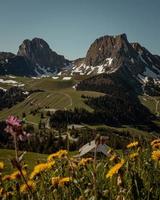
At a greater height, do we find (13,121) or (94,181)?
(13,121)

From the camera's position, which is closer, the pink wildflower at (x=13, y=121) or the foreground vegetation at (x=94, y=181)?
the pink wildflower at (x=13, y=121)

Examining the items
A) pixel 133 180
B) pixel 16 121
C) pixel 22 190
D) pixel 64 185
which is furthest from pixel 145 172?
pixel 16 121

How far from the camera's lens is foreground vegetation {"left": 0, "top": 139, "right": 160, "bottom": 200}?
3588 mm

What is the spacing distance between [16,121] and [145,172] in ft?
7.20

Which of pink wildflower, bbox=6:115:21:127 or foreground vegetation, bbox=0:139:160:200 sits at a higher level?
pink wildflower, bbox=6:115:21:127

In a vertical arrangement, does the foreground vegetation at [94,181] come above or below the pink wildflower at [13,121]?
below

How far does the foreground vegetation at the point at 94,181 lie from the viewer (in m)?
3.59

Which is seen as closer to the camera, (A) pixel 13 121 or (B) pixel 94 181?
(A) pixel 13 121

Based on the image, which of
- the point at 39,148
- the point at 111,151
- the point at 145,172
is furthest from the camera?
the point at 39,148

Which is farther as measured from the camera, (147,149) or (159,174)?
(147,149)

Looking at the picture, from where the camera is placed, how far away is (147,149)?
622 centimetres

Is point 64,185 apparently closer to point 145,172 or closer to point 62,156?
point 145,172

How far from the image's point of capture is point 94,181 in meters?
3.35

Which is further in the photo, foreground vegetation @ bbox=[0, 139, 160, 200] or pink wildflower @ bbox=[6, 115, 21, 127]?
foreground vegetation @ bbox=[0, 139, 160, 200]
